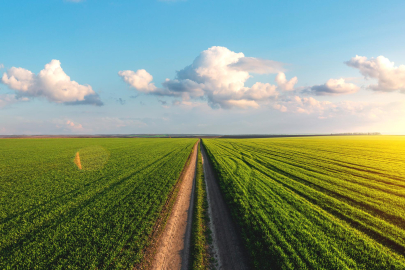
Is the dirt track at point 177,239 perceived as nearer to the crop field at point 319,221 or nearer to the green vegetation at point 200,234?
→ the green vegetation at point 200,234

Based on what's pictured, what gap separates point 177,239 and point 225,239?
2.47 m

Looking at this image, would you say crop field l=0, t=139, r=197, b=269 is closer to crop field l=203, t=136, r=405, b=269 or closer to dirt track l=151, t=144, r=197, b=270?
dirt track l=151, t=144, r=197, b=270

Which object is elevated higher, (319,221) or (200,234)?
(319,221)

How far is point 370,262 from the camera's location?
738 cm

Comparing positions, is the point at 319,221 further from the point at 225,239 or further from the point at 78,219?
the point at 78,219

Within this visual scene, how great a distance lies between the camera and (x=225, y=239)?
29.9 ft

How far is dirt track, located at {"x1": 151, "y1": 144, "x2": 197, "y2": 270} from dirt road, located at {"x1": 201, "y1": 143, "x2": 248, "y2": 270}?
1421mm

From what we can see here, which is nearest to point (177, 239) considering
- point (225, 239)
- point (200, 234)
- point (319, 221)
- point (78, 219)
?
point (200, 234)

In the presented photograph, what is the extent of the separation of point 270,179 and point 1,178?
3029 cm

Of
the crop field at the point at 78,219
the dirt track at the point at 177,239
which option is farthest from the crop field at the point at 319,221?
the crop field at the point at 78,219

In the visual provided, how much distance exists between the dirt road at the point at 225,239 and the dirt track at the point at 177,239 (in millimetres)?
1421

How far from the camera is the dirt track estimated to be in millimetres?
7583

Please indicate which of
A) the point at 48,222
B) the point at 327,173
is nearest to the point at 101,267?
the point at 48,222

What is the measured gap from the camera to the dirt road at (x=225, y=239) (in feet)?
25.0
